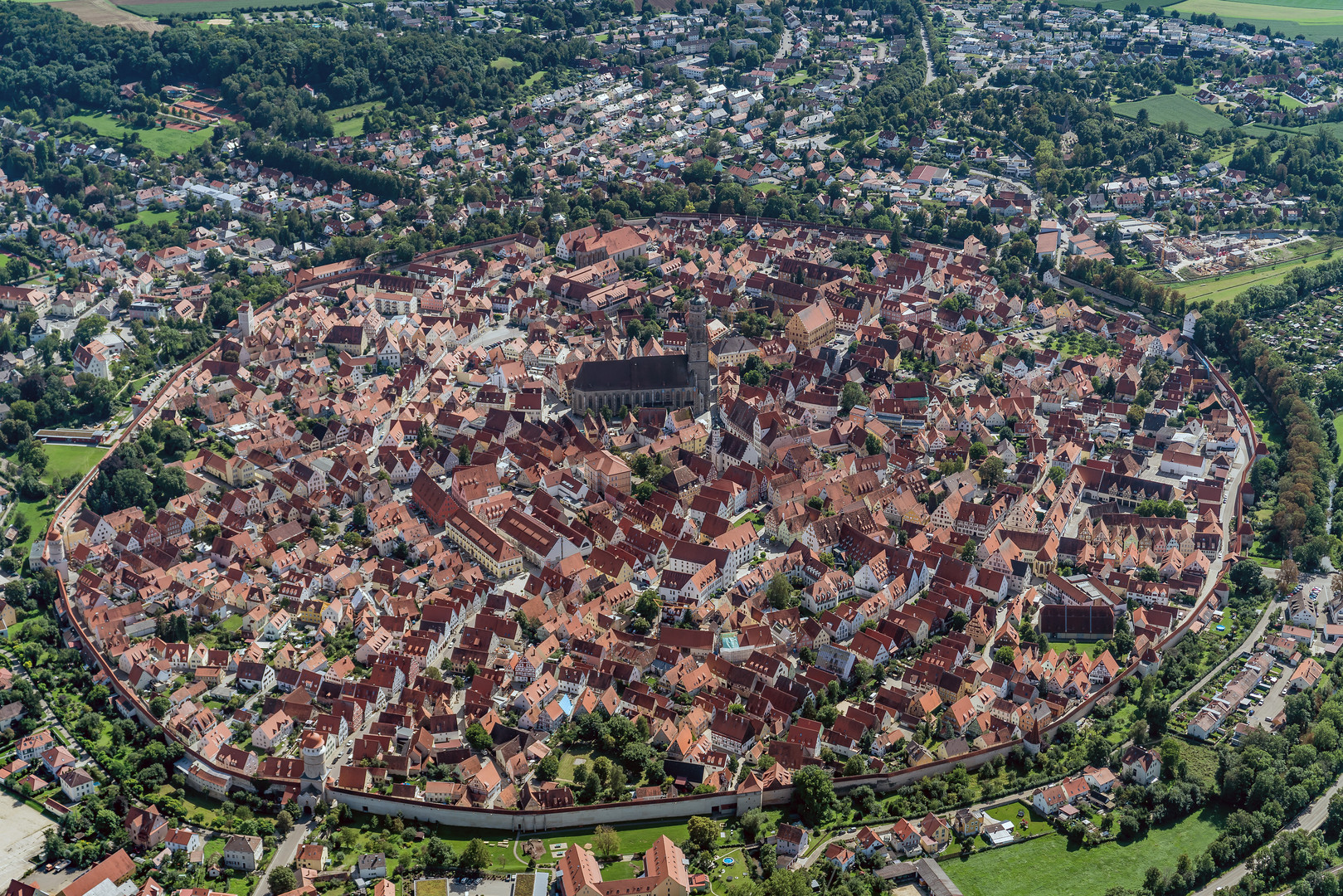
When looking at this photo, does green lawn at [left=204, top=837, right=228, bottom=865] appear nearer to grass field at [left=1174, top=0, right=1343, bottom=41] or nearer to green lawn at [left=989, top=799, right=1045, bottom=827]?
green lawn at [left=989, top=799, right=1045, bottom=827]

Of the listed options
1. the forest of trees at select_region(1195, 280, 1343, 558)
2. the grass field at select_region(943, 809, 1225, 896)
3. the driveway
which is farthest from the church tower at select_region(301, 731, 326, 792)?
the forest of trees at select_region(1195, 280, 1343, 558)

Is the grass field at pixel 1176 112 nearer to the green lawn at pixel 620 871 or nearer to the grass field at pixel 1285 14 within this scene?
the grass field at pixel 1285 14

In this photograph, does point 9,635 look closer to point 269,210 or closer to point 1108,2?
point 269,210

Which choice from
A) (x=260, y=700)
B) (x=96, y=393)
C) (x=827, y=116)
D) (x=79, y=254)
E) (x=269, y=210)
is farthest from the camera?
(x=827, y=116)

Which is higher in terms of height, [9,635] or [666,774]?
[666,774]

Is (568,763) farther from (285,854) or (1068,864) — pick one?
(1068,864)

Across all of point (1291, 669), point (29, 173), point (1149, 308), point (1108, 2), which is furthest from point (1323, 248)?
point (29, 173)

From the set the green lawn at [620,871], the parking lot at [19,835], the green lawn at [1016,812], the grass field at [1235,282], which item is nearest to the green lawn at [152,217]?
the parking lot at [19,835]

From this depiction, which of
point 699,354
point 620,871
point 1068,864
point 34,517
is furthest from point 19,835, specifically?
point 699,354
